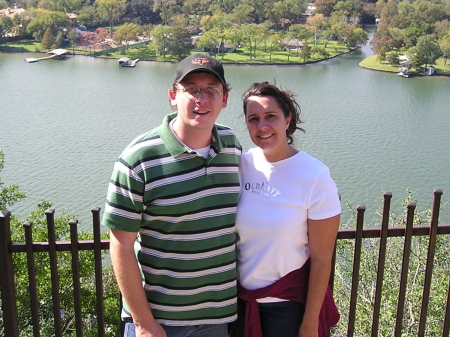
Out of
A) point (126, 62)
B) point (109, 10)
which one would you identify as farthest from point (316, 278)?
point (109, 10)

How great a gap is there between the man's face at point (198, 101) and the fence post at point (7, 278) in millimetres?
649

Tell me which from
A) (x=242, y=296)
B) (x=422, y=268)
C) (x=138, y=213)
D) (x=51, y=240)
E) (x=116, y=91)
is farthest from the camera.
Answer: (x=116, y=91)

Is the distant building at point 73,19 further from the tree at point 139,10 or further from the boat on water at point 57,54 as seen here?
the boat on water at point 57,54

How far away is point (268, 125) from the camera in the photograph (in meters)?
1.53

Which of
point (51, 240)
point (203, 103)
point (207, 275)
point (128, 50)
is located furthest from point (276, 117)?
point (128, 50)

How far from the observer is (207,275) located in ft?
4.80

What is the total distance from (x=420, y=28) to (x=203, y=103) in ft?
118

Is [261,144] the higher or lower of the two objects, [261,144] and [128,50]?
the higher

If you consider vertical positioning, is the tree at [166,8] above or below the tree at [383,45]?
above

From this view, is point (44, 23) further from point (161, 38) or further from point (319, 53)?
point (319, 53)

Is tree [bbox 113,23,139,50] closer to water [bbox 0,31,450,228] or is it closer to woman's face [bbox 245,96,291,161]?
water [bbox 0,31,450,228]

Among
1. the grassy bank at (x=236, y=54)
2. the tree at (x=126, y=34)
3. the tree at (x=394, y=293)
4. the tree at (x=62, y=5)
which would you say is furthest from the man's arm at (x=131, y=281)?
the tree at (x=62, y=5)

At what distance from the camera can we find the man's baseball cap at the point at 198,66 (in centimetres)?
140

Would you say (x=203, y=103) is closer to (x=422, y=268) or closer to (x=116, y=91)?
(x=422, y=268)
